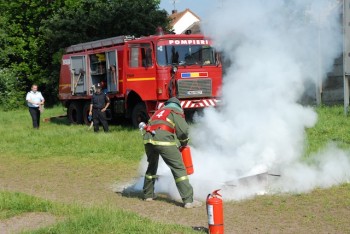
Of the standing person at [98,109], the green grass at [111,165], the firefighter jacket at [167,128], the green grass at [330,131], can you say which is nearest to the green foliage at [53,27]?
the green grass at [111,165]

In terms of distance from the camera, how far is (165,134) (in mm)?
7852

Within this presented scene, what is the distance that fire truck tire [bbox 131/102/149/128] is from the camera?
17344mm

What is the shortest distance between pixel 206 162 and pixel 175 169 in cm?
207

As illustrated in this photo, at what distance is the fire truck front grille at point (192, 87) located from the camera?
53.5 feet

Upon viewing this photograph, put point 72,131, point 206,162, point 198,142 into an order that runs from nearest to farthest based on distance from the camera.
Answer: point 206,162 → point 198,142 → point 72,131

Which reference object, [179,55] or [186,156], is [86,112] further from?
[186,156]

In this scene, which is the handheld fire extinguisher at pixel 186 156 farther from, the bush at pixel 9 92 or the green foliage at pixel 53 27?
the bush at pixel 9 92

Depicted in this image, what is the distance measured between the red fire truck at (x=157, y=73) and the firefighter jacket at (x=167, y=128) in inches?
291

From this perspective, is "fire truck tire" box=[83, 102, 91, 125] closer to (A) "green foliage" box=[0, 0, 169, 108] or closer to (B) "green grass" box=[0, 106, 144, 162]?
(B) "green grass" box=[0, 106, 144, 162]

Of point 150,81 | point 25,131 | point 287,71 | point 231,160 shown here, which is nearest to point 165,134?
point 231,160

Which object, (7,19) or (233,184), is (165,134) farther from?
(7,19)

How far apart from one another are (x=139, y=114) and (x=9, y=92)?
20797mm

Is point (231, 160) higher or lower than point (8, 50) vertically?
lower

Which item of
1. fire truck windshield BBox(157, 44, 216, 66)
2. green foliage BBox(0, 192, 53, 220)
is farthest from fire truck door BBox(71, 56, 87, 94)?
green foliage BBox(0, 192, 53, 220)
